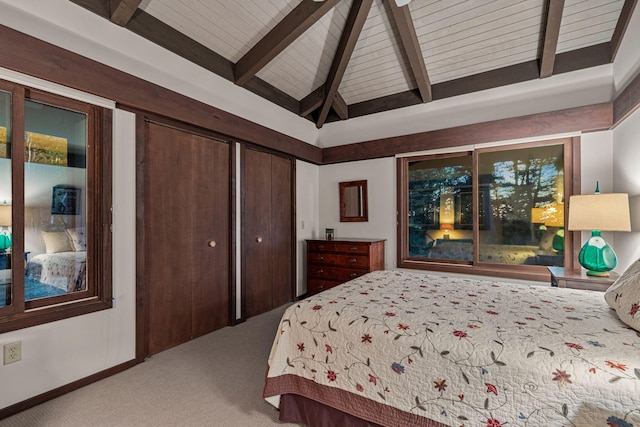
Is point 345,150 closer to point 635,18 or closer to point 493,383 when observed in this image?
point 635,18

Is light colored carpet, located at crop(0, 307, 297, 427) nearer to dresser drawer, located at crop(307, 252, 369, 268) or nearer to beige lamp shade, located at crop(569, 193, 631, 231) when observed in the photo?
dresser drawer, located at crop(307, 252, 369, 268)

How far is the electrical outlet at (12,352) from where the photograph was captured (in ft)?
6.02

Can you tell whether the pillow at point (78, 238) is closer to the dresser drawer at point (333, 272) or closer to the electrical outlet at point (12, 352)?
the electrical outlet at point (12, 352)

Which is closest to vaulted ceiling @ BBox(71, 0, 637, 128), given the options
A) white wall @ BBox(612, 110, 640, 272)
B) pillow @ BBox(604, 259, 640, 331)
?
white wall @ BBox(612, 110, 640, 272)

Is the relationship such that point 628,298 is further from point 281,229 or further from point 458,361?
point 281,229

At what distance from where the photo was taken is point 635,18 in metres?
2.30

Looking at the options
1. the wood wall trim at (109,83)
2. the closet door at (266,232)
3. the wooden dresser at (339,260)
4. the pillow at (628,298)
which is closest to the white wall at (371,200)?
the wooden dresser at (339,260)

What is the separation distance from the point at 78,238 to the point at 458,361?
8.72 feet

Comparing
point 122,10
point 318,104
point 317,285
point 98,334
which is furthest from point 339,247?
point 122,10

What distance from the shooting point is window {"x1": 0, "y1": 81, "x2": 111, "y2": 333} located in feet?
6.25

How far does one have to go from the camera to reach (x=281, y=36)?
2818 millimetres

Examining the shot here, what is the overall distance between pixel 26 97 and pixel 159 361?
85.5 inches

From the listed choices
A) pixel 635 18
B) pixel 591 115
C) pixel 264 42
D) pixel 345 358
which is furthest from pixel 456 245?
pixel 264 42

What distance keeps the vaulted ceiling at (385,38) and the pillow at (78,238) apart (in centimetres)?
160
